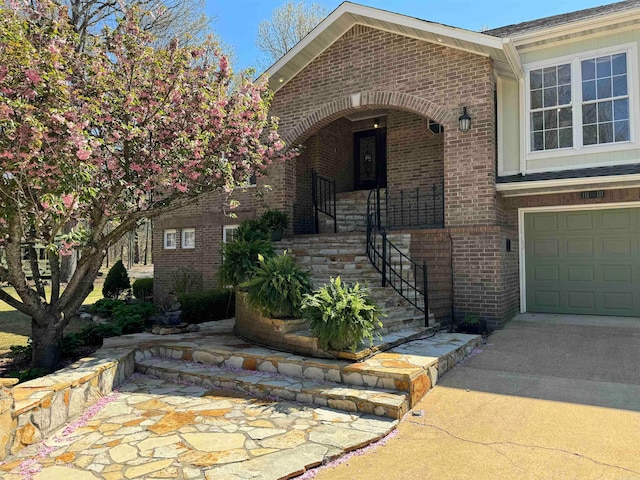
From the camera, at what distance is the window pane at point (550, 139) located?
8.54 metres

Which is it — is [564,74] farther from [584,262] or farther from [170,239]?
[170,239]

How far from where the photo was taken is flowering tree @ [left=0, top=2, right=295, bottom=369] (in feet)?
15.6

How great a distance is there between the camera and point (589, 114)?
8.29 m

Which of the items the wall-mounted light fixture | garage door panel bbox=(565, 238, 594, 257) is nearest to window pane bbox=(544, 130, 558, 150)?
the wall-mounted light fixture

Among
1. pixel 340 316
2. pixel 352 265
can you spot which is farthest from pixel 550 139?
pixel 340 316

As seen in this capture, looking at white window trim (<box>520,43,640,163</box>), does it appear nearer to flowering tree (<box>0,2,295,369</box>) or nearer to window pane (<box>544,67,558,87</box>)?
window pane (<box>544,67,558,87</box>)

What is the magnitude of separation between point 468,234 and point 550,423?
4.42 m

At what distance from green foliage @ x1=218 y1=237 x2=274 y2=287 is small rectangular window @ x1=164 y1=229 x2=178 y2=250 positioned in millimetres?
6855

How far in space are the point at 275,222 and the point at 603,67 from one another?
7.09 m

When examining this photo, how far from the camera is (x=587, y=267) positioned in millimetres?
8914

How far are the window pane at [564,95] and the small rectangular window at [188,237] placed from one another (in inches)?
396

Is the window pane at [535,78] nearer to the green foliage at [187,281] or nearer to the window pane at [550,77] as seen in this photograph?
the window pane at [550,77]

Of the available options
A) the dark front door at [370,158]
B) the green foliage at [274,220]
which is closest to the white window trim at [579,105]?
the dark front door at [370,158]

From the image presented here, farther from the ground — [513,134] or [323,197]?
[513,134]
